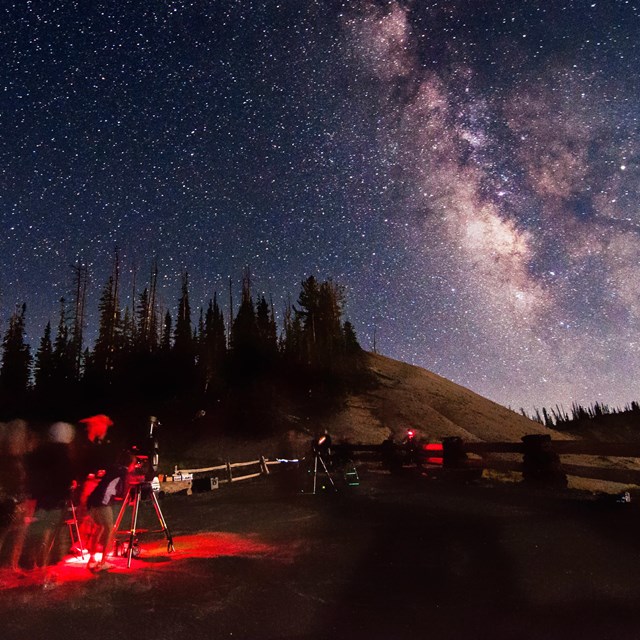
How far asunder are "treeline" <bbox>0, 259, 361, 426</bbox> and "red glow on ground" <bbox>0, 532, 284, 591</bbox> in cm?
5584

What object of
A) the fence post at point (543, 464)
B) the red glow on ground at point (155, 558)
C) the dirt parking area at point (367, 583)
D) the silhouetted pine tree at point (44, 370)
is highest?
the silhouetted pine tree at point (44, 370)

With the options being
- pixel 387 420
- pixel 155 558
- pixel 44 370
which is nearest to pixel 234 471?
pixel 155 558

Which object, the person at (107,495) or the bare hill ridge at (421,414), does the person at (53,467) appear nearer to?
the person at (107,495)

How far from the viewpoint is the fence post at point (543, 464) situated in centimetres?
1196

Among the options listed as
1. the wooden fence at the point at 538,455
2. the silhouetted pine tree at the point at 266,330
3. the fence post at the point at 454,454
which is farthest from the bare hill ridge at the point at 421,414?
the fence post at the point at 454,454

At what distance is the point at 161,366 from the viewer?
74688 mm

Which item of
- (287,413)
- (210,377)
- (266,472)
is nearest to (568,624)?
(266,472)

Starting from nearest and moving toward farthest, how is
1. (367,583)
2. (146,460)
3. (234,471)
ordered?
(367,583) → (146,460) → (234,471)

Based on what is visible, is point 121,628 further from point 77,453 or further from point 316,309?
point 316,309

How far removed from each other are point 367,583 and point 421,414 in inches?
2549

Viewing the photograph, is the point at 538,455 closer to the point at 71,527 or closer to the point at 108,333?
the point at 71,527

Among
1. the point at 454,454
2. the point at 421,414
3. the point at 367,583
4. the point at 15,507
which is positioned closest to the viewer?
the point at 367,583

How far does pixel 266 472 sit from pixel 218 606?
63.8 ft

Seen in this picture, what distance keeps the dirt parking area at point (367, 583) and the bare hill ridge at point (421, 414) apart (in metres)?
48.8
